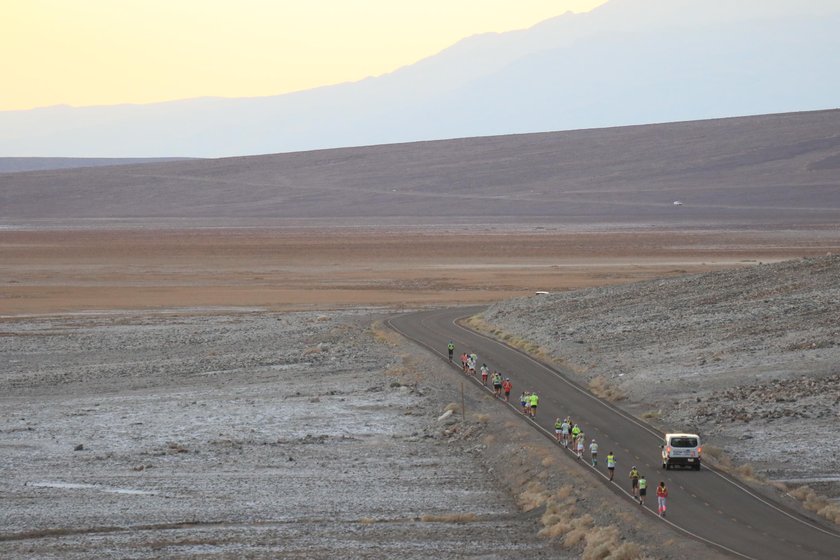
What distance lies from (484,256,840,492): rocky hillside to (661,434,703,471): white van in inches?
92.5

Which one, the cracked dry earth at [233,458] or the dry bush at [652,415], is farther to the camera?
the dry bush at [652,415]

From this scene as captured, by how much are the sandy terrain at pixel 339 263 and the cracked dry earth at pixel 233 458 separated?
2364 centimetres

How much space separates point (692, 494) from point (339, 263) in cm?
8768

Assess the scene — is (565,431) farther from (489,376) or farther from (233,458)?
(489,376)

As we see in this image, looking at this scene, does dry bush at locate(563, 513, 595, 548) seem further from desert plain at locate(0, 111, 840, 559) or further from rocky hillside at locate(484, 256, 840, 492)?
rocky hillside at locate(484, 256, 840, 492)

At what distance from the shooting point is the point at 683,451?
33.8m

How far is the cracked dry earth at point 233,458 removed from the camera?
2920 cm

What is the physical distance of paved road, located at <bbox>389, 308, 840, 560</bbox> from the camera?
27083 millimetres

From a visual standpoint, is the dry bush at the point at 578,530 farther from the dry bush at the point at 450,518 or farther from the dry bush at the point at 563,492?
the dry bush at the point at 450,518

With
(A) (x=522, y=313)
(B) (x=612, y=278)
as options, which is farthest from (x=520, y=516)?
(B) (x=612, y=278)

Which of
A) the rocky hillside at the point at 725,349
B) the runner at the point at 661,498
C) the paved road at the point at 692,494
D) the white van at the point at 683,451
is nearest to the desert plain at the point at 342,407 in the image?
the rocky hillside at the point at 725,349

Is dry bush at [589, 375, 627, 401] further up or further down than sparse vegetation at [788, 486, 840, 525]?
further down

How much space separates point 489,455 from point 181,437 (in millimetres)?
10509

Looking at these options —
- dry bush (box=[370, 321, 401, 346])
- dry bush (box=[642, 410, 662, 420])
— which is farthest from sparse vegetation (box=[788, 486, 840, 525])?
dry bush (box=[370, 321, 401, 346])
